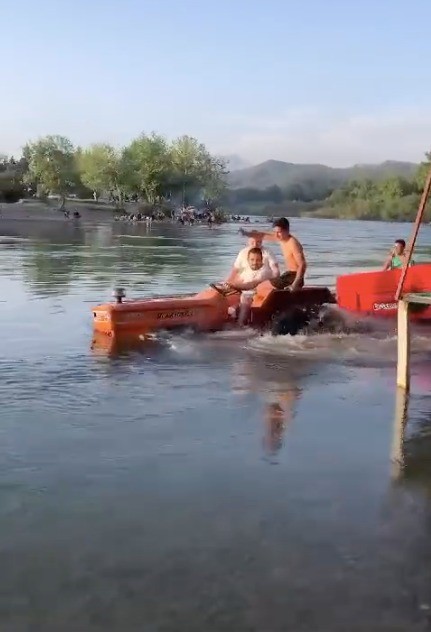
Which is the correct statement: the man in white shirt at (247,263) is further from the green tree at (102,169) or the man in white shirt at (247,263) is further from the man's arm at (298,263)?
the green tree at (102,169)

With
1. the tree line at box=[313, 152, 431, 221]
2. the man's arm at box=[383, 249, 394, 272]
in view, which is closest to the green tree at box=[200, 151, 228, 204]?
the tree line at box=[313, 152, 431, 221]

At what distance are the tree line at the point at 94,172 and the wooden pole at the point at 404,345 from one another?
320ft

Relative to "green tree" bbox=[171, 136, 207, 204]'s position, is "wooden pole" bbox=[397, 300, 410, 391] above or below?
below

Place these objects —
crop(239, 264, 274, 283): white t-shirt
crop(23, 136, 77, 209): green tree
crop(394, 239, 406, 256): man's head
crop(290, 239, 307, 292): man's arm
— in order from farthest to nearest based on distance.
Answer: crop(23, 136, 77, 209): green tree → crop(394, 239, 406, 256): man's head → crop(239, 264, 274, 283): white t-shirt → crop(290, 239, 307, 292): man's arm

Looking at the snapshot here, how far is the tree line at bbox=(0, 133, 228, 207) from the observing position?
353ft

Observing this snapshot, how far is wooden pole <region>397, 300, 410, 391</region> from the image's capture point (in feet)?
30.4

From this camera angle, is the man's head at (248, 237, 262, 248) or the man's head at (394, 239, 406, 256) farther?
the man's head at (394, 239, 406, 256)

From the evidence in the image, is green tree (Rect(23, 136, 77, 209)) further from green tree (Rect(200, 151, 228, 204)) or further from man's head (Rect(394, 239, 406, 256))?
man's head (Rect(394, 239, 406, 256))

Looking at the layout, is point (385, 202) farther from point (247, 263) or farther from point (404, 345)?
point (404, 345)

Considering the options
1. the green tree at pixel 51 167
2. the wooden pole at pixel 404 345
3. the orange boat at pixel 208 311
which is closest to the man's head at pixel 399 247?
the orange boat at pixel 208 311

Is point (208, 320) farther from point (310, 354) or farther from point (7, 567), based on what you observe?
point (7, 567)

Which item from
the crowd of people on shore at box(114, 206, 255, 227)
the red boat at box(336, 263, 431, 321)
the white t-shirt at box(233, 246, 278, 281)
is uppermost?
the white t-shirt at box(233, 246, 278, 281)

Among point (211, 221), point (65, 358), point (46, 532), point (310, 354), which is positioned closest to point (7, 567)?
point (46, 532)

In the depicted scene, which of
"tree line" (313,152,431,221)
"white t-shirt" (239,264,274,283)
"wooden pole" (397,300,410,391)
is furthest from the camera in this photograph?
"tree line" (313,152,431,221)
